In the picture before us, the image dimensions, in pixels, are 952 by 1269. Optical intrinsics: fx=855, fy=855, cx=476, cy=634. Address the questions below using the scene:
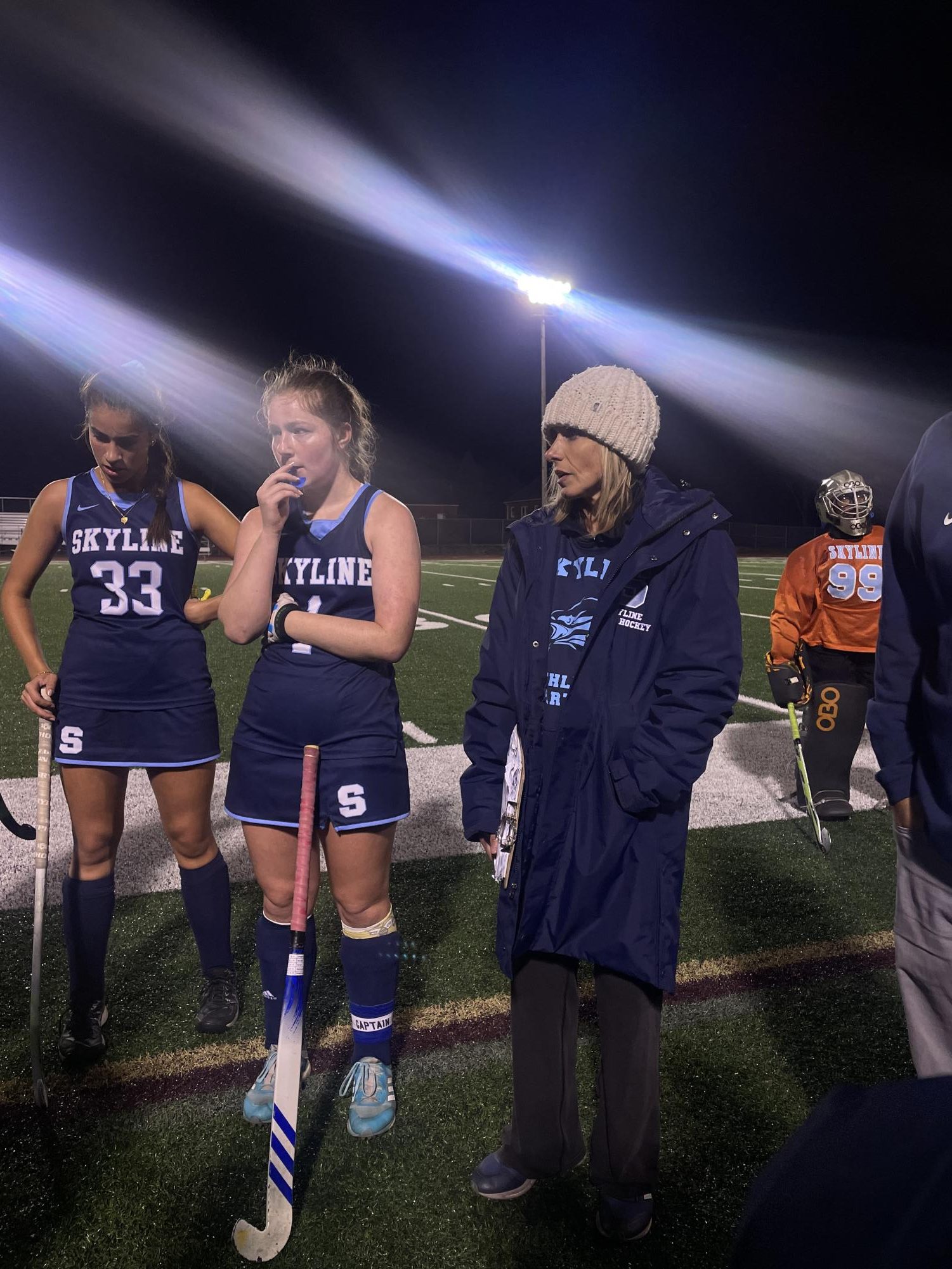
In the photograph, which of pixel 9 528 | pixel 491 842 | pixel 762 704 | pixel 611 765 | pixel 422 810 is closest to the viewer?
pixel 611 765

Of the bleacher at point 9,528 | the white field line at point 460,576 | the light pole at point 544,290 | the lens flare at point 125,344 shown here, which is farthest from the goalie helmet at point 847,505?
the lens flare at point 125,344

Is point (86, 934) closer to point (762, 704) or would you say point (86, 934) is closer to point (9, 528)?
point (762, 704)

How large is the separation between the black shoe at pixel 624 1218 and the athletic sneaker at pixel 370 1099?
26.2 inches

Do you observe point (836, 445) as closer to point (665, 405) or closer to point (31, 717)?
point (665, 405)

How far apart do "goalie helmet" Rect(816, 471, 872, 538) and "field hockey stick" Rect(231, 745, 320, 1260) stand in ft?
12.6

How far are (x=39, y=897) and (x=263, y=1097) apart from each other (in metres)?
0.91

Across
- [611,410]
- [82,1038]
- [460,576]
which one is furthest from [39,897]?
[460,576]

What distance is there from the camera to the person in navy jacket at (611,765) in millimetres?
1962

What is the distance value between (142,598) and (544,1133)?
196 cm

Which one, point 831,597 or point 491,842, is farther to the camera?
point 831,597

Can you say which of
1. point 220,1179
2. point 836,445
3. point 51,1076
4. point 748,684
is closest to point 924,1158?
point 220,1179

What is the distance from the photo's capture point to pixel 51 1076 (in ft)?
8.80

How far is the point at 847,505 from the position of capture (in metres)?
4.86

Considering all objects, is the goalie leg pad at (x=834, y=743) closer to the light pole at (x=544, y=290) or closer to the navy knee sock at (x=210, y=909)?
the navy knee sock at (x=210, y=909)
